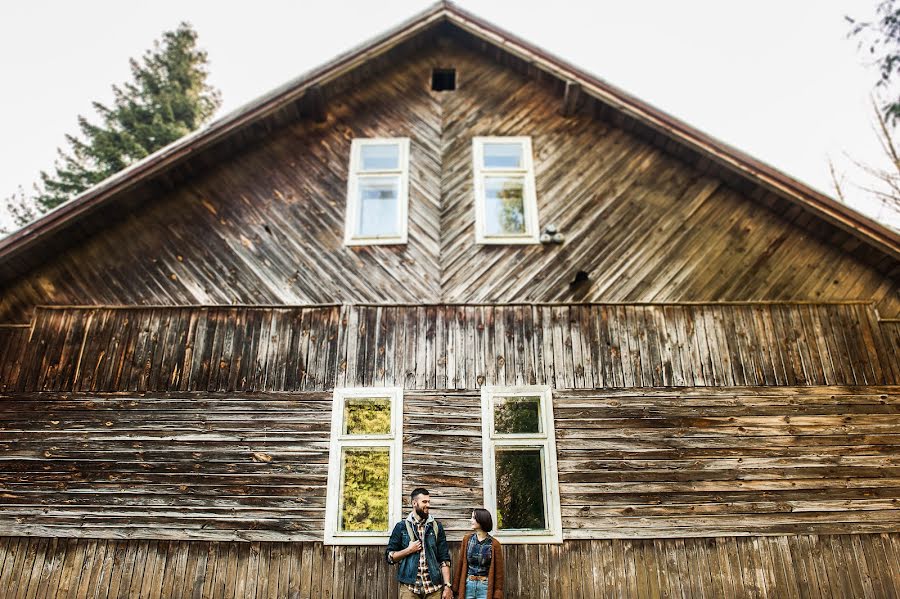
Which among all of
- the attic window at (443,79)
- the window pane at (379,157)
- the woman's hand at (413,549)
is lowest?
the woman's hand at (413,549)

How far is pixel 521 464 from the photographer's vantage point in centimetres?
732

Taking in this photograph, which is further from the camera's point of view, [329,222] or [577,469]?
[329,222]

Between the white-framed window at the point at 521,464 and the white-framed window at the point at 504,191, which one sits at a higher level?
the white-framed window at the point at 504,191

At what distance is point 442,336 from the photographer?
25.4 ft

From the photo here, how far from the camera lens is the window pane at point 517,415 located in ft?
24.3

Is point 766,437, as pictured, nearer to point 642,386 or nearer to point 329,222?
point 642,386

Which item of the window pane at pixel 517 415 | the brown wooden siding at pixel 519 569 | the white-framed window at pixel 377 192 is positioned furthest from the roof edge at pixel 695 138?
the window pane at pixel 517 415

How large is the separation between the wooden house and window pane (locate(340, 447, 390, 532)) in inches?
1.4

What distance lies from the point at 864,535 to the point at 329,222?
8.18 m

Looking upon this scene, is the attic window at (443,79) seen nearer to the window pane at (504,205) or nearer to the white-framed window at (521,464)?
the window pane at (504,205)

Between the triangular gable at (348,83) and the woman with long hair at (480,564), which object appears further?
the triangular gable at (348,83)

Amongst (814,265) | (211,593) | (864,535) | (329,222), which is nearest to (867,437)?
(864,535)

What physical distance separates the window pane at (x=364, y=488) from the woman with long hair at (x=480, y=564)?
125 centimetres

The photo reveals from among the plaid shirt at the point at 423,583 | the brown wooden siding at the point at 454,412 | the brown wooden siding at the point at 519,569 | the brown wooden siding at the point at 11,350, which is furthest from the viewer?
the brown wooden siding at the point at 11,350
